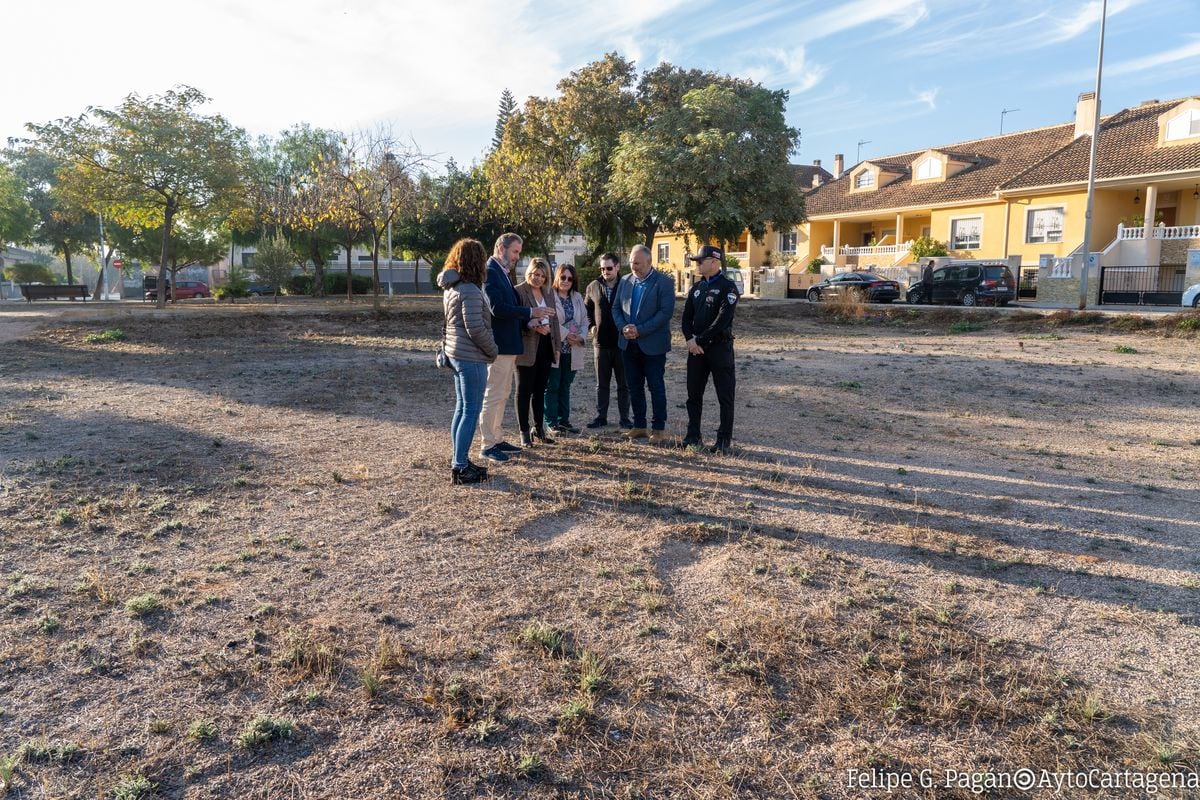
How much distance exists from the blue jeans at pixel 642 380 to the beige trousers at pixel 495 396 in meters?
1.19

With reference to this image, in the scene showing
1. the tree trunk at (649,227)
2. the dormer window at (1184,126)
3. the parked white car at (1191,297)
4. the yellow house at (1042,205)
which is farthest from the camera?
the tree trunk at (649,227)

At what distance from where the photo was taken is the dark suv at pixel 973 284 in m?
25.7

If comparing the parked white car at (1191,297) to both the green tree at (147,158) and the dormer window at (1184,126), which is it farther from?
the green tree at (147,158)

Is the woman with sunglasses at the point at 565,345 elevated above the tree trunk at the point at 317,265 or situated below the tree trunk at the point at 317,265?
below

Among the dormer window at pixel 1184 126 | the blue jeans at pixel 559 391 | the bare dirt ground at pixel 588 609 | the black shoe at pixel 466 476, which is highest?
the dormer window at pixel 1184 126

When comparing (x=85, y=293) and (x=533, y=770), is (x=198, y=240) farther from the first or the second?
(x=533, y=770)

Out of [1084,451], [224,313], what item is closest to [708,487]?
[1084,451]

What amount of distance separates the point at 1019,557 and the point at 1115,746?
186 centimetres

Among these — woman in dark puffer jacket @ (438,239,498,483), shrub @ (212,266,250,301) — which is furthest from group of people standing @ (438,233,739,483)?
shrub @ (212,266,250,301)

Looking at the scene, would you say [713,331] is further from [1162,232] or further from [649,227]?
[1162,232]

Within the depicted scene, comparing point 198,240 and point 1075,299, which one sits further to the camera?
point 198,240

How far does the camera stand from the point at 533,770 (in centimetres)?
268

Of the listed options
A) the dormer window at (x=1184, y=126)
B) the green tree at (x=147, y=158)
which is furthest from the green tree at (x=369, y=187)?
the dormer window at (x=1184, y=126)

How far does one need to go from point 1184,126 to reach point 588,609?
34.2m
